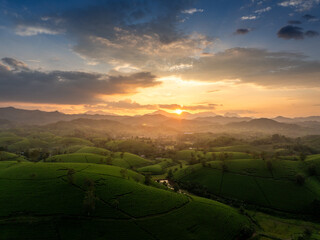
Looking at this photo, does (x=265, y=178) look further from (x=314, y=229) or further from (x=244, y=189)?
(x=314, y=229)

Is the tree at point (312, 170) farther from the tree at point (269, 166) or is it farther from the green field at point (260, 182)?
the tree at point (269, 166)

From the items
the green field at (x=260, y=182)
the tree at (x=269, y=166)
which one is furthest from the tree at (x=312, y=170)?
the tree at (x=269, y=166)

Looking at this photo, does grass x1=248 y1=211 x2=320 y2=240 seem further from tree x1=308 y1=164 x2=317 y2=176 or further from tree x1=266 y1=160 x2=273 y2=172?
tree x1=308 y1=164 x2=317 y2=176

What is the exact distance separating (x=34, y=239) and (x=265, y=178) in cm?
14391

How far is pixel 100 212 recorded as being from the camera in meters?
80.6

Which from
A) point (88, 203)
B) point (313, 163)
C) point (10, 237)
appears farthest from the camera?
point (313, 163)

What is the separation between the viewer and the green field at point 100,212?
233 feet

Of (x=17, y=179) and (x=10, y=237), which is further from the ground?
(x=17, y=179)

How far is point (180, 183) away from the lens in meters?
156

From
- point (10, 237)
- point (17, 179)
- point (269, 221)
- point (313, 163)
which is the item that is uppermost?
point (313, 163)

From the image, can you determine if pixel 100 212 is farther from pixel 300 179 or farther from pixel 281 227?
pixel 300 179

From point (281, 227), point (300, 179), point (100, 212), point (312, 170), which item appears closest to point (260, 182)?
point (300, 179)

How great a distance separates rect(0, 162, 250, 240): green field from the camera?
7094cm

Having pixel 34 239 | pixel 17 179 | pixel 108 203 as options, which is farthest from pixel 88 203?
pixel 17 179
